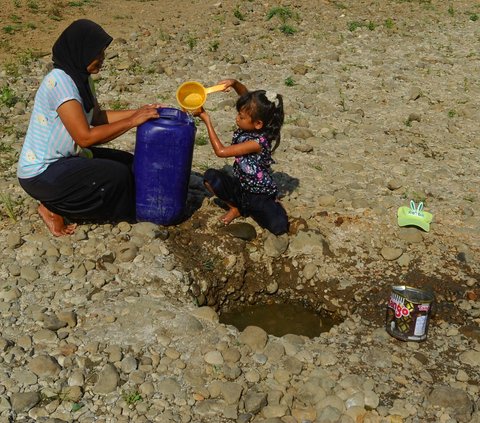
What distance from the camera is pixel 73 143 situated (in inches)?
171

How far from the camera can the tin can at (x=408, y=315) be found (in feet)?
12.4

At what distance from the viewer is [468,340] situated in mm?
3953

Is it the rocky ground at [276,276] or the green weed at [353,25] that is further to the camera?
the green weed at [353,25]

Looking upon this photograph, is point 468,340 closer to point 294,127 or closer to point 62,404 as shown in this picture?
point 62,404

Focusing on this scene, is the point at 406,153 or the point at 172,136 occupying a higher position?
the point at 172,136

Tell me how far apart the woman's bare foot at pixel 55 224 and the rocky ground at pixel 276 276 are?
0.06m

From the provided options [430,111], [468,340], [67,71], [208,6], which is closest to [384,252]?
[468,340]

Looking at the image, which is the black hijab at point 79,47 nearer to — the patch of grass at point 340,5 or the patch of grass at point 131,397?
the patch of grass at point 131,397

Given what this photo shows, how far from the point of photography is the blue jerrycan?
4297mm

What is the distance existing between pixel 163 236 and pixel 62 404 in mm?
1565

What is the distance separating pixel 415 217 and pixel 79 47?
2.53 meters

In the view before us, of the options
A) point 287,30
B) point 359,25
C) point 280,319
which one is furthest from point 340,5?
point 280,319

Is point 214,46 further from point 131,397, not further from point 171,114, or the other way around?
point 131,397

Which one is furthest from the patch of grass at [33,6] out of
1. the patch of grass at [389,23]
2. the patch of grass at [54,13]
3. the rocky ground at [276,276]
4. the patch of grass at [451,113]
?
the patch of grass at [451,113]
